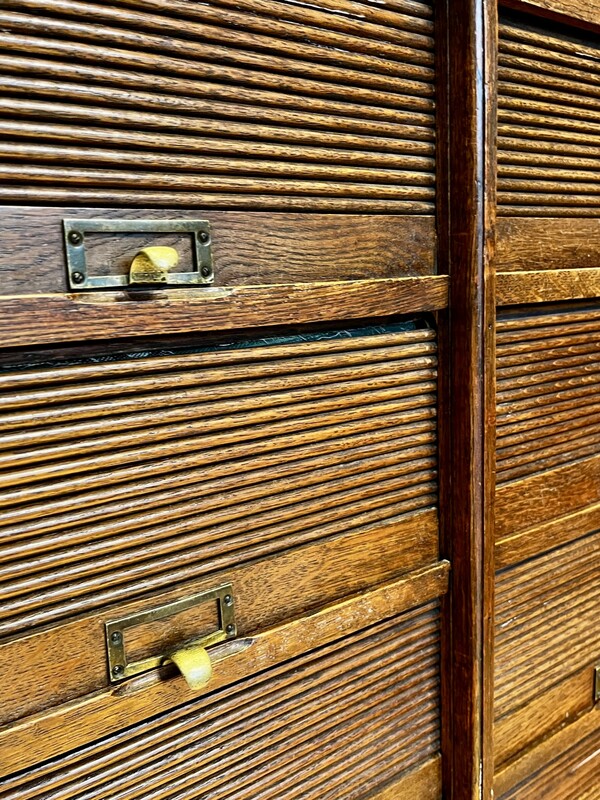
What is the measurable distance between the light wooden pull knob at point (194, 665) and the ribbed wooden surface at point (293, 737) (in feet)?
0.22

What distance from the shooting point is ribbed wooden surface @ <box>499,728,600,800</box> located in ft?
2.91

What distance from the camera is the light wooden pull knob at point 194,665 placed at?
0.53 m

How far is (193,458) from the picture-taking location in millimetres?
566

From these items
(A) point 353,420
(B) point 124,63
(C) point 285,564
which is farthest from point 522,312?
(B) point 124,63

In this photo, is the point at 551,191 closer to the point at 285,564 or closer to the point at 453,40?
the point at 453,40

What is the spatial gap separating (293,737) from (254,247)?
46 centimetres

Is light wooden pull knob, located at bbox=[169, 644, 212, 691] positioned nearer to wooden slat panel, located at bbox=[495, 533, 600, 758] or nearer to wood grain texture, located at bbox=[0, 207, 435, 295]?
wood grain texture, located at bbox=[0, 207, 435, 295]

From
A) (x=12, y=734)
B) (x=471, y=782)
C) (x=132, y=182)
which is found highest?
(x=132, y=182)

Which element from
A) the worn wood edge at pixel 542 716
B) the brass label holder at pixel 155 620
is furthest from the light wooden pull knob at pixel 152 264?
the worn wood edge at pixel 542 716

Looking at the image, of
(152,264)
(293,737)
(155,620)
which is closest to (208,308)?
(152,264)

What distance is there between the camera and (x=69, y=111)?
48 centimetres

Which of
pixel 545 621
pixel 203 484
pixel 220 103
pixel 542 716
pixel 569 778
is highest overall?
pixel 220 103

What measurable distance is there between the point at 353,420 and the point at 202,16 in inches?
14.4

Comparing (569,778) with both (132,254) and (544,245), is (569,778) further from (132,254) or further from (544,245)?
(132,254)
